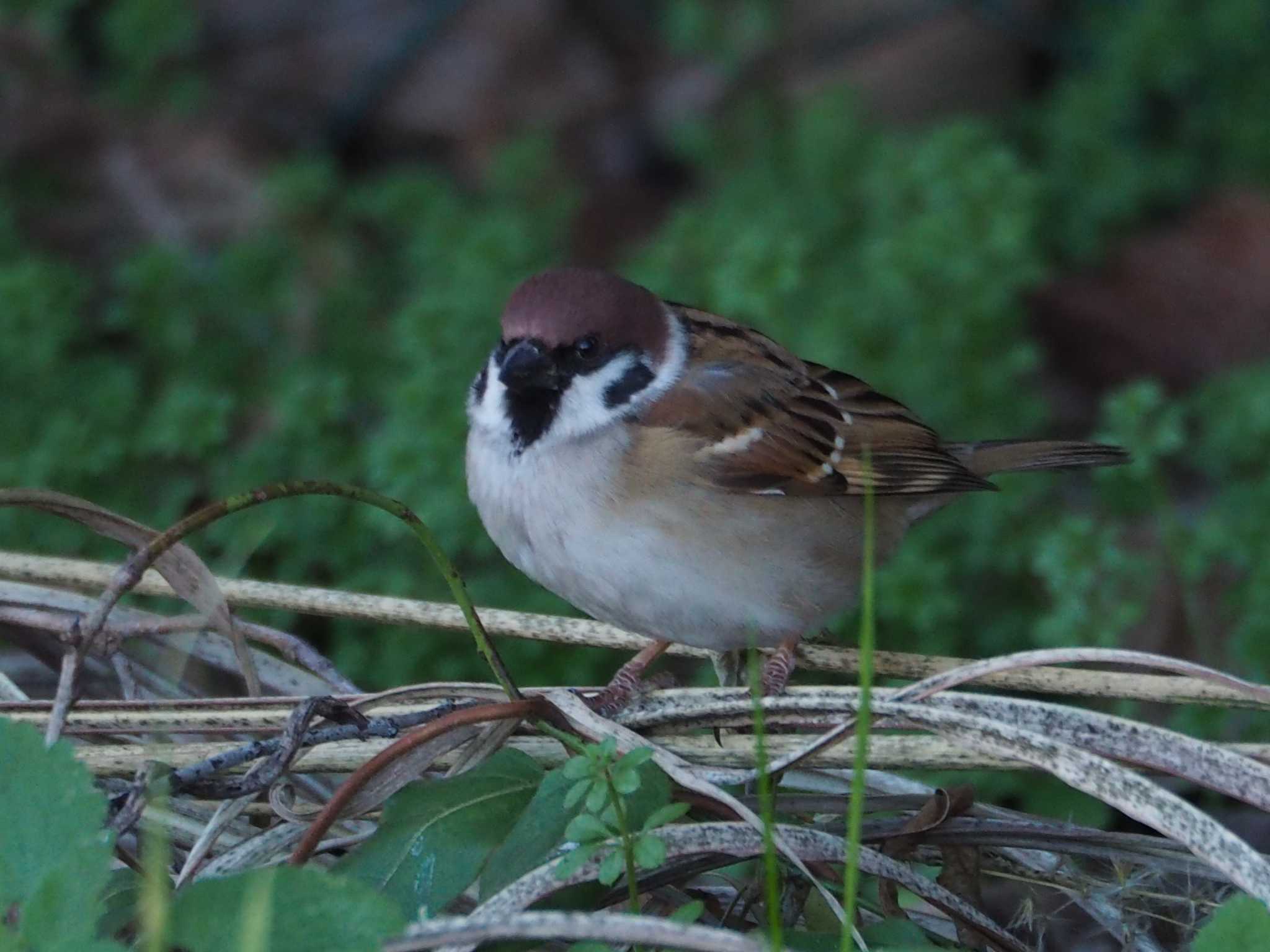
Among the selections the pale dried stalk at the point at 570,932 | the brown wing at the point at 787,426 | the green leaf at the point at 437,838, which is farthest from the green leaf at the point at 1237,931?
the brown wing at the point at 787,426

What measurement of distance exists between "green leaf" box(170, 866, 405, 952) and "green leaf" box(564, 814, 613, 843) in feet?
0.82

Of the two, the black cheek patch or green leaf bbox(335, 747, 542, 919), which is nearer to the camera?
green leaf bbox(335, 747, 542, 919)

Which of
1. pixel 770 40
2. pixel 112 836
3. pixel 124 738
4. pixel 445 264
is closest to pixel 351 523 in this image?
pixel 445 264

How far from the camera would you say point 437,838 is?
2010 mm

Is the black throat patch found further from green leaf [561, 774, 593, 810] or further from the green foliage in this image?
the green foliage

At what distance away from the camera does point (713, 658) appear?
3.06m

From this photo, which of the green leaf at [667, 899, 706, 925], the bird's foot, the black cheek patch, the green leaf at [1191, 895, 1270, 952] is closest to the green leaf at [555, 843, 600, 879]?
the green leaf at [667, 899, 706, 925]

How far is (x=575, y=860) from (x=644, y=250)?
3224 mm

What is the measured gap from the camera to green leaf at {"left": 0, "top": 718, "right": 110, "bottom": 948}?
1616mm

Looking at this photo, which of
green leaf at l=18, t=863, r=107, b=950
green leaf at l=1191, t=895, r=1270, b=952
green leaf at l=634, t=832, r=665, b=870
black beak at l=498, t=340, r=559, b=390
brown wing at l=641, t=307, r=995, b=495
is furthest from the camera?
brown wing at l=641, t=307, r=995, b=495

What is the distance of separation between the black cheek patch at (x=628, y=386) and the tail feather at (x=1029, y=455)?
2.75 ft

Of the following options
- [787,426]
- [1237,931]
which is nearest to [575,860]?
[1237,931]

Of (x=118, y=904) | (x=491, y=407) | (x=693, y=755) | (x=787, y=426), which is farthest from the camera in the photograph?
(x=787, y=426)

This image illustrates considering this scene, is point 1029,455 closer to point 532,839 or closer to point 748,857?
point 748,857
